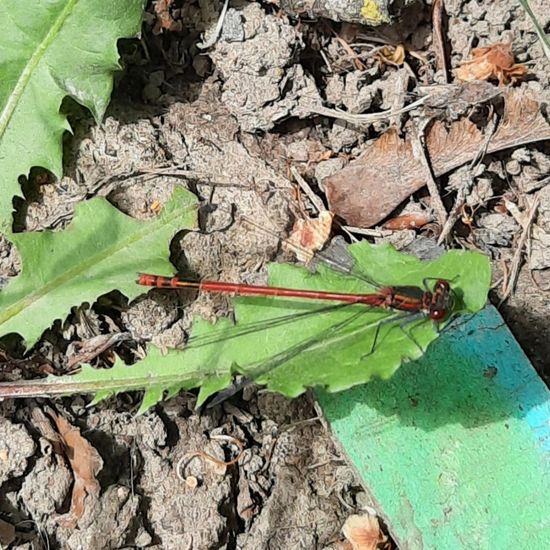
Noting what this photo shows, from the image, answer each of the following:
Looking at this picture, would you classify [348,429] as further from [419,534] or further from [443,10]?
[443,10]

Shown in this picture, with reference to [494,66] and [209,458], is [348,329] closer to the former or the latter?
[209,458]

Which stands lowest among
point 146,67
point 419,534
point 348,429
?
point 419,534

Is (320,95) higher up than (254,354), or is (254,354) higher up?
(320,95)

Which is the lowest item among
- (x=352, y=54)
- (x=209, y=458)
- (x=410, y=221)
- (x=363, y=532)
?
(x=363, y=532)

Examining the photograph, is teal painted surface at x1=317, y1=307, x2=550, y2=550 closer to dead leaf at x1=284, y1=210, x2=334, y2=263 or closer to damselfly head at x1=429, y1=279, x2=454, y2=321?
damselfly head at x1=429, y1=279, x2=454, y2=321

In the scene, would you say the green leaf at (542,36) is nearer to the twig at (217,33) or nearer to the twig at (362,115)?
the twig at (362,115)

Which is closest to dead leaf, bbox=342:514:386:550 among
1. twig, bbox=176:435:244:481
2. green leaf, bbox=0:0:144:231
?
twig, bbox=176:435:244:481

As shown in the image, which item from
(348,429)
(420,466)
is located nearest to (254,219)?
(348,429)

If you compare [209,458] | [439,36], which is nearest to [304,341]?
[209,458]
